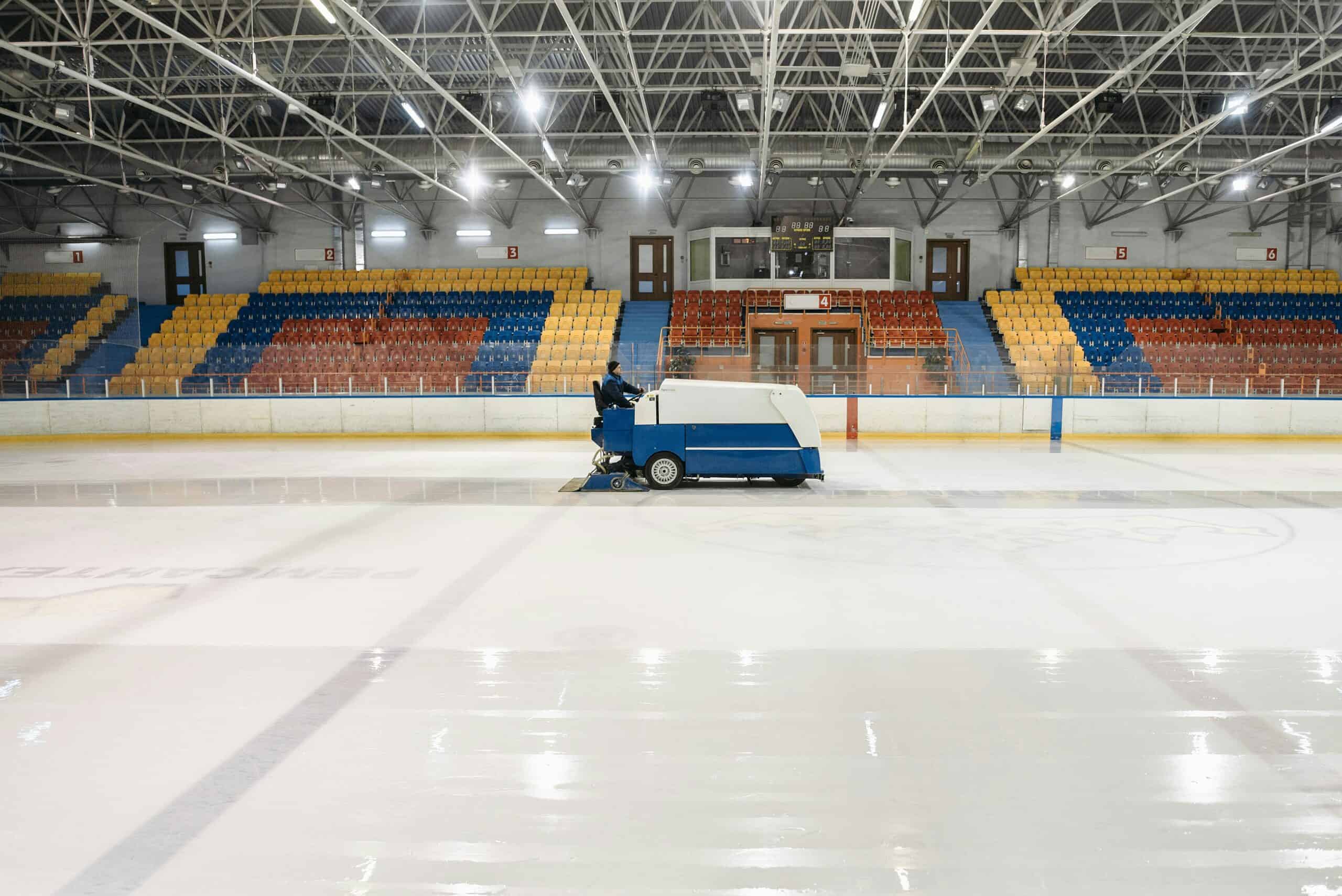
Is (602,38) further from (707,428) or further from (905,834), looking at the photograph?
(905,834)

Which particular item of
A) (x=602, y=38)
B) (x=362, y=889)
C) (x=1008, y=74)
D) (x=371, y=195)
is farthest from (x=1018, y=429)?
(x=371, y=195)

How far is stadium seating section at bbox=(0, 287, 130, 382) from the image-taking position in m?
19.2

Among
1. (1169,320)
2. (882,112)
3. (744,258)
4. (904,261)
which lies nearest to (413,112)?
(882,112)

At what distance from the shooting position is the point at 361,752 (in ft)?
12.0

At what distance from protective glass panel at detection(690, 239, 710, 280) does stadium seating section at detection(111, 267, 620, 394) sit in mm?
2728

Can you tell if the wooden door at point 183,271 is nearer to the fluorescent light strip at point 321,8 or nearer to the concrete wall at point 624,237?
the concrete wall at point 624,237

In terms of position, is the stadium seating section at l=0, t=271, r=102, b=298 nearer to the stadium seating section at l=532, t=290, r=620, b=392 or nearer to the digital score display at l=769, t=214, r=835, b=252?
the stadium seating section at l=532, t=290, r=620, b=392

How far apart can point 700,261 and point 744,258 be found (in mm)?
1350

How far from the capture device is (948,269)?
2705 centimetres

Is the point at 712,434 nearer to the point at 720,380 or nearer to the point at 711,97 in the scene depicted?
the point at 720,380

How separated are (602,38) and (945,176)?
12.4m

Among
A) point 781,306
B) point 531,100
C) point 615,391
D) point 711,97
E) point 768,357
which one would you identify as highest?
point 711,97

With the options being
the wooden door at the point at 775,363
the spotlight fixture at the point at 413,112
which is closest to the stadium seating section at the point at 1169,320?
the wooden door at the point at 775,363

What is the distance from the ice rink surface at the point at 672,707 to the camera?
9.46 feet
